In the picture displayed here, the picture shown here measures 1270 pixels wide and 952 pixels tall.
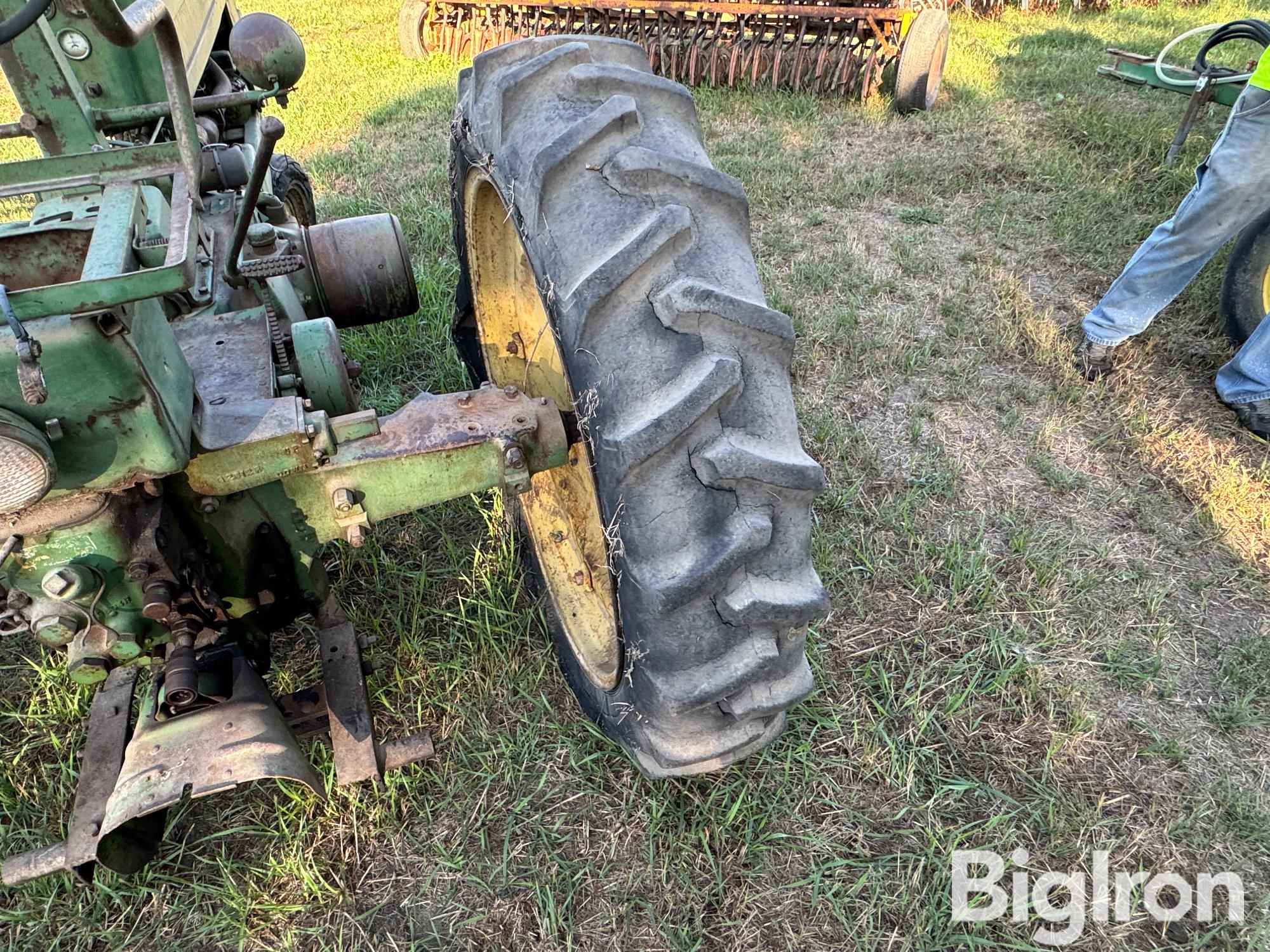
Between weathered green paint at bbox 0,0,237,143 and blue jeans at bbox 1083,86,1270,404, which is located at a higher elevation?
weathered green paint at bbox 0,0,237,143

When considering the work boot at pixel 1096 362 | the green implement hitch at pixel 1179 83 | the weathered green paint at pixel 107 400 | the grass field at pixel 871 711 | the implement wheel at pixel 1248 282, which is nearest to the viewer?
the weathered green paint at pixel 107 400

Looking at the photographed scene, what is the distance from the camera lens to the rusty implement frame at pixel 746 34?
5.51m

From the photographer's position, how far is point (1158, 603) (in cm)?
226

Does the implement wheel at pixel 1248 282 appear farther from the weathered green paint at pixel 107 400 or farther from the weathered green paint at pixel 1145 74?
the weathered green paint at pixel 107 400

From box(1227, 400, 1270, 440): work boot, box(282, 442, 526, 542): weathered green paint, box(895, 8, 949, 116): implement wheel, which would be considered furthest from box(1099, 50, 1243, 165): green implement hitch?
box(282, 442, 526, 542): weathered green paint

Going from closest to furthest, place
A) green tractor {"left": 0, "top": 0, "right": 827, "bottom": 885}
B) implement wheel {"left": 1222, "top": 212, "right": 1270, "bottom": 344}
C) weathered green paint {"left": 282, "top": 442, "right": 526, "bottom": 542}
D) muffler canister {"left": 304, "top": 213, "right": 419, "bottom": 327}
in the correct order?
green tractor {"left": 0, "top": 0, "right": 827, "bottom": 885}, weathered green paint {"left": 282, "top": 442, "right": 526, "bottom": 542}, muffler canister {"left": 304, "top": 213, "right": 419, "bottom": 327}, implement wheel {"left": 1222, "top": 212, "right": 1270, "bottom": 344}

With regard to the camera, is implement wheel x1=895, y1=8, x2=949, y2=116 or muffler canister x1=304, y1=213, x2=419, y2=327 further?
implement wheel x1=895, y1=8, x2=949, y2=116

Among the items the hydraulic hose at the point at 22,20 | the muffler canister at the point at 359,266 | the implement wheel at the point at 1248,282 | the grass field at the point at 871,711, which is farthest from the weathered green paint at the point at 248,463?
the implement wheel at the point at 1248,282

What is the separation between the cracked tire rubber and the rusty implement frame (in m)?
4.76

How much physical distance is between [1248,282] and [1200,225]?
0.38 m

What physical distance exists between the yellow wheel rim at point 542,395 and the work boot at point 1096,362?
2.20 meters

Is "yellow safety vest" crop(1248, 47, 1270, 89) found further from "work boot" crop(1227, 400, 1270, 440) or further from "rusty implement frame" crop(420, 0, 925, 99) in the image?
"rusty implement frame" crop(420, 0, 925, 99)

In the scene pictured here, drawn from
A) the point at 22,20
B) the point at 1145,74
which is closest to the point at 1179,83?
the point at 1145,74

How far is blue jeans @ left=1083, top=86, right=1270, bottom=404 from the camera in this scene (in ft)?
9.07
